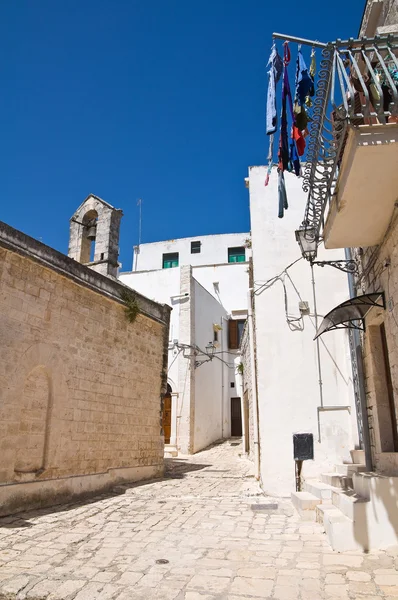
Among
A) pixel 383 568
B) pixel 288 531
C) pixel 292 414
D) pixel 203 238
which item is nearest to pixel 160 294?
pixel 203 238

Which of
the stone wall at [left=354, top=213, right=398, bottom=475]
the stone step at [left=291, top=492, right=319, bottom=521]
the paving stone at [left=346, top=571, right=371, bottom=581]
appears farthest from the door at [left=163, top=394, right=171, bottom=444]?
the paving stone at [left=346, top=571, right=371, bottom=581]

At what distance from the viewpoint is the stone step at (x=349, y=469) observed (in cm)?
688

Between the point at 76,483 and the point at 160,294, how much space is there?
47.5 feet

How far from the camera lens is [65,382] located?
8484 millimetres

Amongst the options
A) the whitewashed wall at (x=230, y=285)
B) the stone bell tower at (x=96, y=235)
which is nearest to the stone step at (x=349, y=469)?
the stone bell tower at (x=96, y=235)

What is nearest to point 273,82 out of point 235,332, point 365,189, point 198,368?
point 365,189

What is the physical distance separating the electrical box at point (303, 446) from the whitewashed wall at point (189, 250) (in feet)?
79.5

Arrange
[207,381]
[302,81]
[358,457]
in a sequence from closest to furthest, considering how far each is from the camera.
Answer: [302,81] → [358,457] → [207,381]

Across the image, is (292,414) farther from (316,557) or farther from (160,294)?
(160,294)

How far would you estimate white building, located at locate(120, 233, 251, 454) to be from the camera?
19531mm

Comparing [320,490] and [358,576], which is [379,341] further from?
[358,576]

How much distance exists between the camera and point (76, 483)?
8398mm

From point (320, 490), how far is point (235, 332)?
59.2ft

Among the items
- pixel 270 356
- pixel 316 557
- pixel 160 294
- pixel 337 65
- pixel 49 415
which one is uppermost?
pixel 160 294
